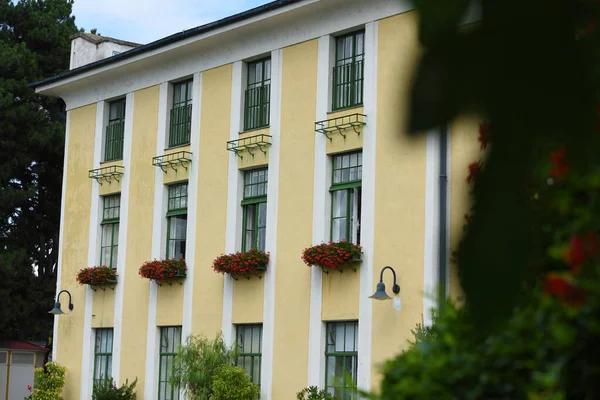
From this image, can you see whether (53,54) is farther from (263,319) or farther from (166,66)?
(263,319)

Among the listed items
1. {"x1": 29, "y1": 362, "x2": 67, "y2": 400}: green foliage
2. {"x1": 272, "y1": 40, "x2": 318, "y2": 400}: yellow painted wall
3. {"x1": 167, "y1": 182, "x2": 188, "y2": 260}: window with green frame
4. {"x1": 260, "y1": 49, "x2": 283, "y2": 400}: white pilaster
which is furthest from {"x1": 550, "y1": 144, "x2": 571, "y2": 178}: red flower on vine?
{"x1": 29, "y1": 362, "x2": 67, "y2": 400}: green foliage

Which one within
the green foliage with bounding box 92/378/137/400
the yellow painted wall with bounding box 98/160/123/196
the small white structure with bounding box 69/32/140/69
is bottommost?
the green foliage with bounding box 92/378/137/400

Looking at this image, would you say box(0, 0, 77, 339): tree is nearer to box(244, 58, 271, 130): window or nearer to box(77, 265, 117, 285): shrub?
box(77, 265, 117, 285): shrub

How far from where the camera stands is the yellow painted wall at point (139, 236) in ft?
81.5

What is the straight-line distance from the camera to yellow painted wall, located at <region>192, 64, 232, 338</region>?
23125 mm

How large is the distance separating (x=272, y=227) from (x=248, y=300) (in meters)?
1.59

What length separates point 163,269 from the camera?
932 inches

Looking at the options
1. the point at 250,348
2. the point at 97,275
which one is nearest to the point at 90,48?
the point at 97,275

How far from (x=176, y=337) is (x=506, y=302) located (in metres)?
23.3

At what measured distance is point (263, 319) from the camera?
22.0m

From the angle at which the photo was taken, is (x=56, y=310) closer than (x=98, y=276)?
Yes

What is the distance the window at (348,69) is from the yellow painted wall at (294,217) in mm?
463

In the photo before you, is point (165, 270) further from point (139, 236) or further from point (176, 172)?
point (176, 172)

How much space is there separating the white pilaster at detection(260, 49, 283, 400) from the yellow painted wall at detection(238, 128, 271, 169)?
152 millimetres
